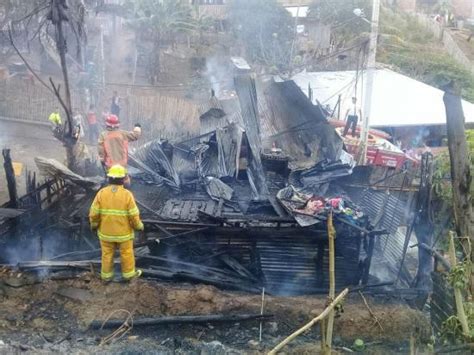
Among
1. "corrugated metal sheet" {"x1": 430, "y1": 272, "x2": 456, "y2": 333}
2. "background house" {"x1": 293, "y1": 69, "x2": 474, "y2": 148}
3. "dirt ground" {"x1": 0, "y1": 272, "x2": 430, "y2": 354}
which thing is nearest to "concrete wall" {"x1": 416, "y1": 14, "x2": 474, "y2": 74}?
"background house" {"x1": 293, "y1": 69, "x2": 474, "y2": 148}

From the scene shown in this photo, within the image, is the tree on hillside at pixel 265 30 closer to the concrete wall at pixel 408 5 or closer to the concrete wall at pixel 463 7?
the concrete wall at pixel 408 5

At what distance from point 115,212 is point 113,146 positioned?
8.76ft

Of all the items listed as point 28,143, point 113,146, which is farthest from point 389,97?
point 113,146

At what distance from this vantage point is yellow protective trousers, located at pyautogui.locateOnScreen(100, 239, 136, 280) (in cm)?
617

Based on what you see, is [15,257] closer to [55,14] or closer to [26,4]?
[55,14]

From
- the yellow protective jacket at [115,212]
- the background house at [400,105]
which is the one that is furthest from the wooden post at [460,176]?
the background house at [400,105]

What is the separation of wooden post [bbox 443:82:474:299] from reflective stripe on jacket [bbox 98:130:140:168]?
566 centimetres

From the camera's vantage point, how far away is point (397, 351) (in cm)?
559

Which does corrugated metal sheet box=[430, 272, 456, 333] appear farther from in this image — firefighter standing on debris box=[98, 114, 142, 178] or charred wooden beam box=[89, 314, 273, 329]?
firefighter standing on debris box=[98, 114, 142, 178]

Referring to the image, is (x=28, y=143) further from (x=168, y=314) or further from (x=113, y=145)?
(x=168, y=314)

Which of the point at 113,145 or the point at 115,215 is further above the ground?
the point at 113,145

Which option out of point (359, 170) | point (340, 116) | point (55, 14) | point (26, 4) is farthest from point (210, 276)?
point (26, 4)

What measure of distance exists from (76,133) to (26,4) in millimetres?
13925

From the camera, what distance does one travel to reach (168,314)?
598 cm
